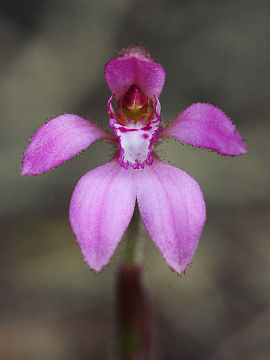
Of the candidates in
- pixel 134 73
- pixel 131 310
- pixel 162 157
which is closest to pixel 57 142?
pixel 134 73

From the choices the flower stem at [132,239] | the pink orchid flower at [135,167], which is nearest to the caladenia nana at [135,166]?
the pink orchid flower at [135,167]

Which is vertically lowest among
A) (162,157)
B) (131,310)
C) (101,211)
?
(131,310)

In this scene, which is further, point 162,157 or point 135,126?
point 162,157

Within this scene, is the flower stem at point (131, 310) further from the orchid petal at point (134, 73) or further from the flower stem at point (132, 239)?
the orchid petal at point (134, 73)

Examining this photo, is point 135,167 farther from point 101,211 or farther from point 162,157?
point 162,157

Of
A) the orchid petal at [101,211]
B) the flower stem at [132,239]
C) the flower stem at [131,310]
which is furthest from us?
the flower stem at [131,310]

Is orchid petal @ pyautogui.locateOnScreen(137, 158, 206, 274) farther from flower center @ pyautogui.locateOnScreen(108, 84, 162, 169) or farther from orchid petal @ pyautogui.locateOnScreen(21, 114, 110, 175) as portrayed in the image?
orchid petal @ pyautogui.locateOnScreen(21, 114, 110, 175)

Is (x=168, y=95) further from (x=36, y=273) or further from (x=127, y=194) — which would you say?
(x=127, y=194)

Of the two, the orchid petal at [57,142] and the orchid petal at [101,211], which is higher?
the orchid petal at [57,142]
